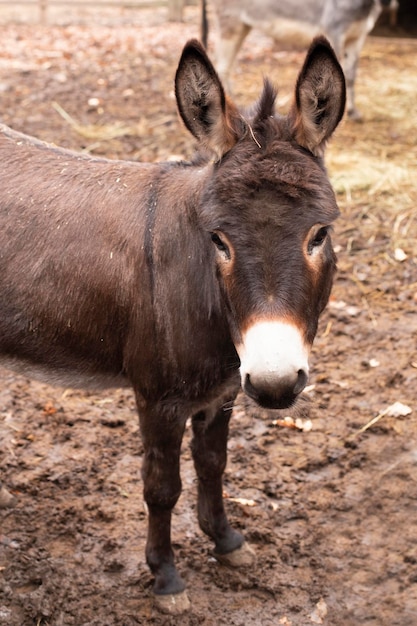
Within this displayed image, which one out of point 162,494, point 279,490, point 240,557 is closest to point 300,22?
point 279,490

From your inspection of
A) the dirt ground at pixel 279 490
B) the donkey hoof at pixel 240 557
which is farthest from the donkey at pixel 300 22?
the donkey hoof at pixel 240 557

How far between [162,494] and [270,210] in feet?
4.77

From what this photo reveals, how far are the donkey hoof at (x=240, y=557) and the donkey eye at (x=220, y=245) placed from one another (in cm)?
173

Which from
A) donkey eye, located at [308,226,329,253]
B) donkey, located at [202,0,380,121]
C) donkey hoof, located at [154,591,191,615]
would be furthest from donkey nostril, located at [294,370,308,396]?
donkey, located at [202,0,380,121]

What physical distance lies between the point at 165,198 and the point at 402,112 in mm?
7105

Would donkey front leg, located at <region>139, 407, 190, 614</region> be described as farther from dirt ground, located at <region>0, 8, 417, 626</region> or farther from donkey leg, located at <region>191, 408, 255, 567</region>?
donkey leg, located at <region>191, 408, 255, 567</region>

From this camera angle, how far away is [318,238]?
2.62 m

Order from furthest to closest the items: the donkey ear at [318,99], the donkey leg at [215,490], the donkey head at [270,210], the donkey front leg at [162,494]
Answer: the donkey leg at [215,490] → the donkey front leg at [162,494] → the donkey ear at [318,99] → the donkey head at [270,210]

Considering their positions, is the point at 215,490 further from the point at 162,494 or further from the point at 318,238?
the point at 318,238

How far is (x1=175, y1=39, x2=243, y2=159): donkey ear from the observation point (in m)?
2.61

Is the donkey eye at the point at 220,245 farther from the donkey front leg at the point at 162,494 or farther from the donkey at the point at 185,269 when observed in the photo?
the donkey front leg at the point at 162,494

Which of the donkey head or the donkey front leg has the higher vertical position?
the donkey head

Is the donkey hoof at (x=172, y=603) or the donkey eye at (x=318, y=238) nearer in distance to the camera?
the donkey eye at (x=318, y=238)

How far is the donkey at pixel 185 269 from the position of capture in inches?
99.1
